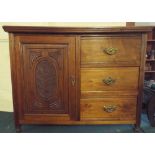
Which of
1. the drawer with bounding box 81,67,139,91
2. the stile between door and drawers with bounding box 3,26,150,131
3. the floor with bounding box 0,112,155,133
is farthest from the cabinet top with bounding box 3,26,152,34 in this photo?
the floor with bounding box 0,112,155,133

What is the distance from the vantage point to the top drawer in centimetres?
136

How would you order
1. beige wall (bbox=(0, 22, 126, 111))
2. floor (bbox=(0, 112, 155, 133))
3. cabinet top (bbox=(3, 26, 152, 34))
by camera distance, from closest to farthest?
cabinet top (bbox=(3, 26, 152, 34)), floor (bbox=(0, 112, 155, 133)), beige wall (bbox=(0, 22, 126, 111))

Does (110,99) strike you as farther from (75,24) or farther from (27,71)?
(75,24)

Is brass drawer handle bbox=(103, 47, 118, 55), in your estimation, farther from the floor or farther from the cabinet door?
the floor

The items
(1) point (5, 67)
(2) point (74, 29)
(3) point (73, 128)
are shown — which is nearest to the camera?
(2) point (74, 29)

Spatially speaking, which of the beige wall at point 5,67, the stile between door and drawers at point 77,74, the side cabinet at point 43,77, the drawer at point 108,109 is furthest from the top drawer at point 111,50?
the beige wall at point 5,67

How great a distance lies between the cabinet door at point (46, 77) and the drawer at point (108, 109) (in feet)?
0.33

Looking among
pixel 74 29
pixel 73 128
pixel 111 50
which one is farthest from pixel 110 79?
pixel 73 128

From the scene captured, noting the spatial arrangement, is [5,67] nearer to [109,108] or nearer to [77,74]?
[77,74]

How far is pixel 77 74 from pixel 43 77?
26 centimetres

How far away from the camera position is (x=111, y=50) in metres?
1.37

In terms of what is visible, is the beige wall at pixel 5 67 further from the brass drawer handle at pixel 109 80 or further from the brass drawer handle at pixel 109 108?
the brass drawer handle at pixel 109 108

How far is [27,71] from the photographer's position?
142 cm
